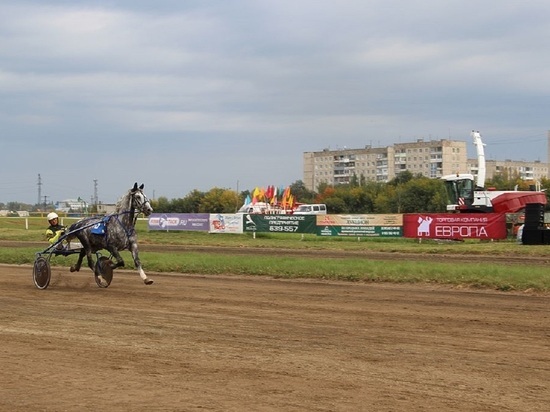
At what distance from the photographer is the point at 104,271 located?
16.9m

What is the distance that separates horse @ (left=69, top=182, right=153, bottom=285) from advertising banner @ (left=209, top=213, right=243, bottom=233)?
27.8m

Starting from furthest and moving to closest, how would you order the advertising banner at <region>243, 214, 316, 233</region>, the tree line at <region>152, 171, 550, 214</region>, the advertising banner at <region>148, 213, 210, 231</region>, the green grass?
1. the tree line at <region>152, 171, 550, 214</region>
2. the advertising banner at <region>148, 213, 210, 231</region>
3. the advertising banner at <region>243, 214, 316, 233</region>
4. the green grass

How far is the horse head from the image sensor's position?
16.3 m

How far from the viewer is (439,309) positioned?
13000 mm

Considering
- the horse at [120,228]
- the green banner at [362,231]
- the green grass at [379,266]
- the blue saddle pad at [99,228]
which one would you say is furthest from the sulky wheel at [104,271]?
the green banner at [362,231]

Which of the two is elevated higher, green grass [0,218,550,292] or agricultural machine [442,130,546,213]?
agricultural machine [442,130,546,213]

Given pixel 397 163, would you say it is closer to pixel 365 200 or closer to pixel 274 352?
pixel 365 200

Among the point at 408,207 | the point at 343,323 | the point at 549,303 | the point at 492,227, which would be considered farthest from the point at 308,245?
the point at 408,207

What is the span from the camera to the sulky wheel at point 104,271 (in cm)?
1681

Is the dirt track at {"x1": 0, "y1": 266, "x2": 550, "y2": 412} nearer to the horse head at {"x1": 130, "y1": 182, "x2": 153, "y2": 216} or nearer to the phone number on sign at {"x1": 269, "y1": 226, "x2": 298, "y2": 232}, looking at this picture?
the horse head at {"x1": 130, "y1": 182, "x2": 153, "y2": 216}

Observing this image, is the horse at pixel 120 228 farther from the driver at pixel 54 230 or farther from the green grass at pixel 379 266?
the green grass at pixel 379 266

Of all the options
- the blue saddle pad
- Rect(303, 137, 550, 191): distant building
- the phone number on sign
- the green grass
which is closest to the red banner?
the green grass

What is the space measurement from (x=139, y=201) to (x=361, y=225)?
25.1 m

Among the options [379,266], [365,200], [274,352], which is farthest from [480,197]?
[365,200]
